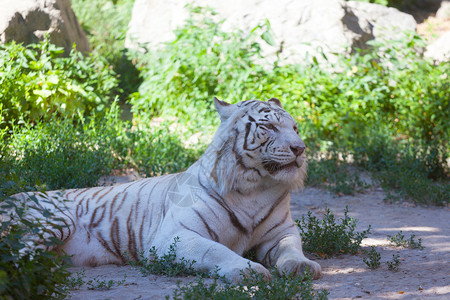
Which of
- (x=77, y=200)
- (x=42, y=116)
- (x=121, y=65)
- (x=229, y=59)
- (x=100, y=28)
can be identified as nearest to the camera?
(x=77, y=200)

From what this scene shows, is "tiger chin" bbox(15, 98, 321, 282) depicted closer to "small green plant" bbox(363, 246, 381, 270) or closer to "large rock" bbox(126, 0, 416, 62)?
"small green plant" bbox(363, 246, 381, 270)

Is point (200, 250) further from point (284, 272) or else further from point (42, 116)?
point (42, 116)

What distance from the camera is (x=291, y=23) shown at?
8.70 meters

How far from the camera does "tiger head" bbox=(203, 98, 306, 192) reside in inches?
126

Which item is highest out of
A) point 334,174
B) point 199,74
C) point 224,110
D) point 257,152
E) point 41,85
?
point 199,74

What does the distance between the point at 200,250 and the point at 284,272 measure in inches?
20.2

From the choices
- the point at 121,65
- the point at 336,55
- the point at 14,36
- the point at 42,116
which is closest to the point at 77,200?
the point at 42,116

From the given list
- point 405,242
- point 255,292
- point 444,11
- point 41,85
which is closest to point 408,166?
point 405,242

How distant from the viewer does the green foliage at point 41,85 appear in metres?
6.09

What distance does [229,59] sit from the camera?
7535 mm

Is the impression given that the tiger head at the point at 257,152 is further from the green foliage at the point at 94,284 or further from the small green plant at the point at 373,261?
the green foliage at the point at 94,284

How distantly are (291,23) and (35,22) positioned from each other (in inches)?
155

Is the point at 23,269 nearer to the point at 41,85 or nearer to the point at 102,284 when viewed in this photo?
the point at 102,284

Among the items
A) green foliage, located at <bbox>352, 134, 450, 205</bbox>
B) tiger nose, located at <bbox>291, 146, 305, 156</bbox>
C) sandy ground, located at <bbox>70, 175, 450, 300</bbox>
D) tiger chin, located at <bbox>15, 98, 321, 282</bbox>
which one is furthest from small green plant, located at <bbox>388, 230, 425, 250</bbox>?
green foliage, located at <bbox>352, 134, 450, 205</bbox>
